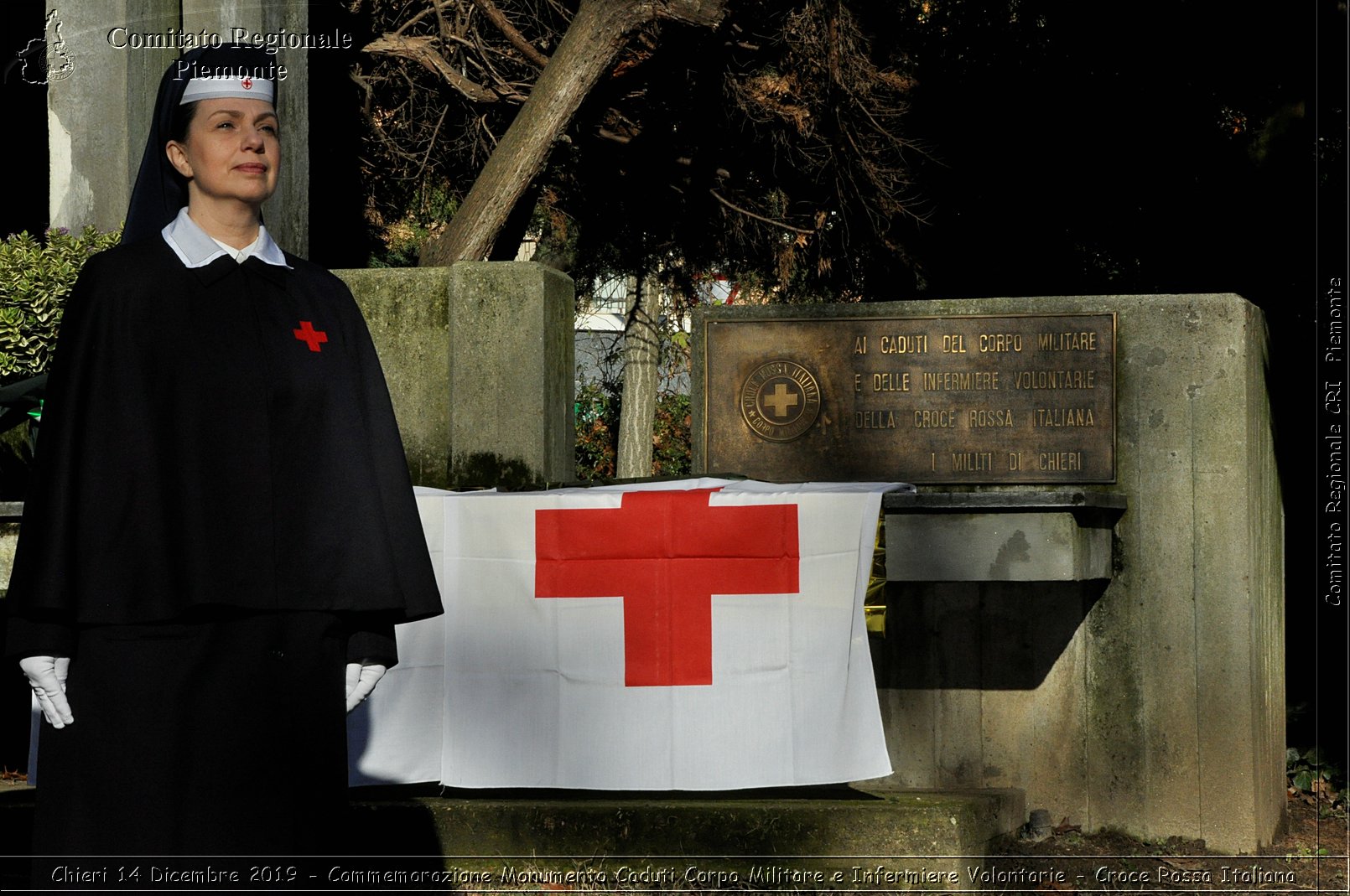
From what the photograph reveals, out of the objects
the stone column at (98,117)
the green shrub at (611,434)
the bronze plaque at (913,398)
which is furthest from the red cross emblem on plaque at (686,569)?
the green shrub at (611,434)

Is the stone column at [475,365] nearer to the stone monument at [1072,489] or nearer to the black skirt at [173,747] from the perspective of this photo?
the stone monument at [1072,489]

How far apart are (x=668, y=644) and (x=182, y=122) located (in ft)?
9.55

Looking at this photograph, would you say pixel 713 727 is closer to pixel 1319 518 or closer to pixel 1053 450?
pixel 1053 450

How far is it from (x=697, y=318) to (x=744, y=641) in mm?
2082

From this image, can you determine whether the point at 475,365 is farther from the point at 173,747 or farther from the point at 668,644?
the point at 173,747

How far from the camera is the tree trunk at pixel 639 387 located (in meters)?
17.4

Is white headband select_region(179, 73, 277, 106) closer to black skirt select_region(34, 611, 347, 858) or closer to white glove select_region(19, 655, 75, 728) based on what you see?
black skirt select_region(34, 611, 347, 858)

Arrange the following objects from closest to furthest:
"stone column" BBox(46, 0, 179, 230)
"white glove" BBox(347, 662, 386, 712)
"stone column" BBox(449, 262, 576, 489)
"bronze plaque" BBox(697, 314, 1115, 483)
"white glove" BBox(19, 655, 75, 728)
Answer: "white glove" BBox(19, 655, 75, 728)
"white glove" BBox(347, 662, 386, 712)
"stone column" BBox(449, 262, 576, 489)
"bronze plaque" BBox(697, 314, 1115, 483)
"stone column" BBox(46, 0, 179, 230)

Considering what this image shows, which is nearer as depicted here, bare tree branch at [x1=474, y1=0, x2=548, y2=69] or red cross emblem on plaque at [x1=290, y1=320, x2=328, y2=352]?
red cross emblem on plaque at [x1=290, y1=320, x2=328, y2=352]

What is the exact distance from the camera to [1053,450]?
715 centimetres

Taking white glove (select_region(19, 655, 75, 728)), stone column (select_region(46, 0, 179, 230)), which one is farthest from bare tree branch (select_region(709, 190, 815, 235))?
white glove (select_region(19, 655, 75, 728))

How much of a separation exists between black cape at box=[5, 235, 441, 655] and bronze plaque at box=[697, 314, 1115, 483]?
408 centimetres

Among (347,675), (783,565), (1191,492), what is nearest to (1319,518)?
(1191,492)

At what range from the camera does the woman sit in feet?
10.6
